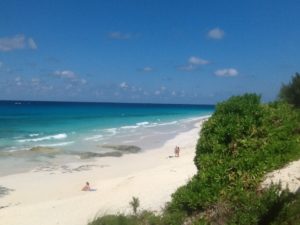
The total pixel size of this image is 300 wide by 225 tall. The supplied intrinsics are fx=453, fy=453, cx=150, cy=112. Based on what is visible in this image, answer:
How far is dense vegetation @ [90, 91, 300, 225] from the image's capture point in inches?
308

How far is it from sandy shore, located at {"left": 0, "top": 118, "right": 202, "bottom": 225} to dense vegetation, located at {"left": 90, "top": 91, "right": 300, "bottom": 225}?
99.0 inches

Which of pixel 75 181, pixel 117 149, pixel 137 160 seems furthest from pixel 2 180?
pixel 117 149

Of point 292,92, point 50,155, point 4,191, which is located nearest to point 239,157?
point 292,92

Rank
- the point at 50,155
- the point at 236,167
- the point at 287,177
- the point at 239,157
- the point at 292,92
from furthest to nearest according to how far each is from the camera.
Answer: the point at 50,155 → the point at 292,92 → the point at 239,157 → the point at 236,167 → the point at 287,177

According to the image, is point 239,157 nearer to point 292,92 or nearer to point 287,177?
point 287,177

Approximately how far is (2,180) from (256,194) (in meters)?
16.1

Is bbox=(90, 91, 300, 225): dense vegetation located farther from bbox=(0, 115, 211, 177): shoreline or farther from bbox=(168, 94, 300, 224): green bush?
bbox=(0, 115, 211, 177): shoreline

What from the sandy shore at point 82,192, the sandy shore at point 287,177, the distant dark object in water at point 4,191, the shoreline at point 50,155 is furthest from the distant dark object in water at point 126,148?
the sandy shore at point 287,177

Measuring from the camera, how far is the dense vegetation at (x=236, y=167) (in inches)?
308

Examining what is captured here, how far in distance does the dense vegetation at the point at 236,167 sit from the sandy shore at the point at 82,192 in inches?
99.0

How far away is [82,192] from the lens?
60.7 ft

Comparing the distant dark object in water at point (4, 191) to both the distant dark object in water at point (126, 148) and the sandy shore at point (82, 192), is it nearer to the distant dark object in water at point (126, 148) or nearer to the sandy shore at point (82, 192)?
the sandy shore at point (82, 192)

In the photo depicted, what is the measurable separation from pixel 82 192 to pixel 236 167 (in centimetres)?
1085

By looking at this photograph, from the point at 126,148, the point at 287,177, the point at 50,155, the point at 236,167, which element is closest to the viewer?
the point at 287,177
